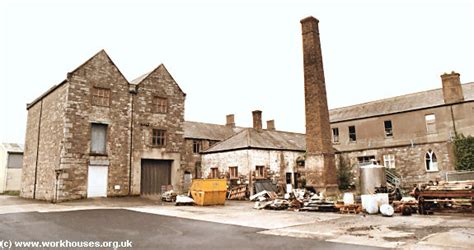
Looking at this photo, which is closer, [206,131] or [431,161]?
[431,161]

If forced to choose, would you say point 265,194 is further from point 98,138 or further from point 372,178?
point 98,138

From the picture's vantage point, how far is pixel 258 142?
26.1 meters

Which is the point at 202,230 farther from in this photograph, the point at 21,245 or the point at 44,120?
the point at 44,120

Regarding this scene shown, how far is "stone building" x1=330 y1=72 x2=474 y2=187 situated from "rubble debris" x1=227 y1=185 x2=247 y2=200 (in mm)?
11710

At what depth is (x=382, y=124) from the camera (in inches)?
1142

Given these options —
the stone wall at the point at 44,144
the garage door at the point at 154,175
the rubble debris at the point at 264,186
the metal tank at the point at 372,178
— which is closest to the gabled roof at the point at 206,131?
the garage door at the point at 154,175

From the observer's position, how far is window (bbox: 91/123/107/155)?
22016 mm

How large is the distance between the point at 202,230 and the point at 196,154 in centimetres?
2258

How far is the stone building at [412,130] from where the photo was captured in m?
25.0

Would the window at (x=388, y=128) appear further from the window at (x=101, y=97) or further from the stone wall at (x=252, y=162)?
the window at (x=101, y=97)

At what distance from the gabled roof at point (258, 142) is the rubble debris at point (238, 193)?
9.87ft

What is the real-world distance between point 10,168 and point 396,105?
145 feet

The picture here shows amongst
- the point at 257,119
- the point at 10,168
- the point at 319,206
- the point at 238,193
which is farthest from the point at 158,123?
the point at 10,168

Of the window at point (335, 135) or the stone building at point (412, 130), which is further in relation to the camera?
the window at point (335, 135)
